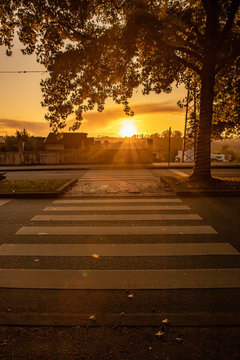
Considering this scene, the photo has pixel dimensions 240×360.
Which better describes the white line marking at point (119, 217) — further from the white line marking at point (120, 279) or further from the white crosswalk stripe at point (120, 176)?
the white crosswalk stripe at point (120, 176)

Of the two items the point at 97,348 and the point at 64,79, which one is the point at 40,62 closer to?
the point at 64,79

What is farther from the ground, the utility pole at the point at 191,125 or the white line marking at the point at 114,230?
the utility pole at the point at 191,125

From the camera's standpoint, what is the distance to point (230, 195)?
866 cm

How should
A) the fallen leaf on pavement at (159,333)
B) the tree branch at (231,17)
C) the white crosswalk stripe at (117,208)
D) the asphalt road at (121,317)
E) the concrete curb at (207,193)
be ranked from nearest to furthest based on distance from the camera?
the asphalt road at (121,317), the fallen leaf on pavement at (159,333), the white crosswalk stripe at (117,208), the concrete curb at (207,193), the tree branch at (231,17)

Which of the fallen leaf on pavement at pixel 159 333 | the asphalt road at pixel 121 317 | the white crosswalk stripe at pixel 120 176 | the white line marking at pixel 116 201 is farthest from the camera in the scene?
the white crosswalk stripe at pixel 120 176

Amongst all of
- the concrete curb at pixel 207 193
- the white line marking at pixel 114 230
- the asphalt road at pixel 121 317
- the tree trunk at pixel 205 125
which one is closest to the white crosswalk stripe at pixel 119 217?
the white line marking at pixel 114 230

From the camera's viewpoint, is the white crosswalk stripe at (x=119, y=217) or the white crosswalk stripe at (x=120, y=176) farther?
the white crosswalk stripe at (x=120, y=176)

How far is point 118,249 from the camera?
Answer: 4285 mm

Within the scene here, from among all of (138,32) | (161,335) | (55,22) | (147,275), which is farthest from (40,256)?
(55,22)

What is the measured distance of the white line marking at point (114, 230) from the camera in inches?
200

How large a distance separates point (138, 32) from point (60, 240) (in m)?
8.76

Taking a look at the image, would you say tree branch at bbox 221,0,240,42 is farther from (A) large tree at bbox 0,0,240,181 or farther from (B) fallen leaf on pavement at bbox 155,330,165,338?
(B) fallen leaf on pavement at bbox 155,330,165,338

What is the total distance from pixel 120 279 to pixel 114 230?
1.92 metres

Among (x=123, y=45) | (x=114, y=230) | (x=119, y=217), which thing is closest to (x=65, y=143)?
(x=123, y=45)
